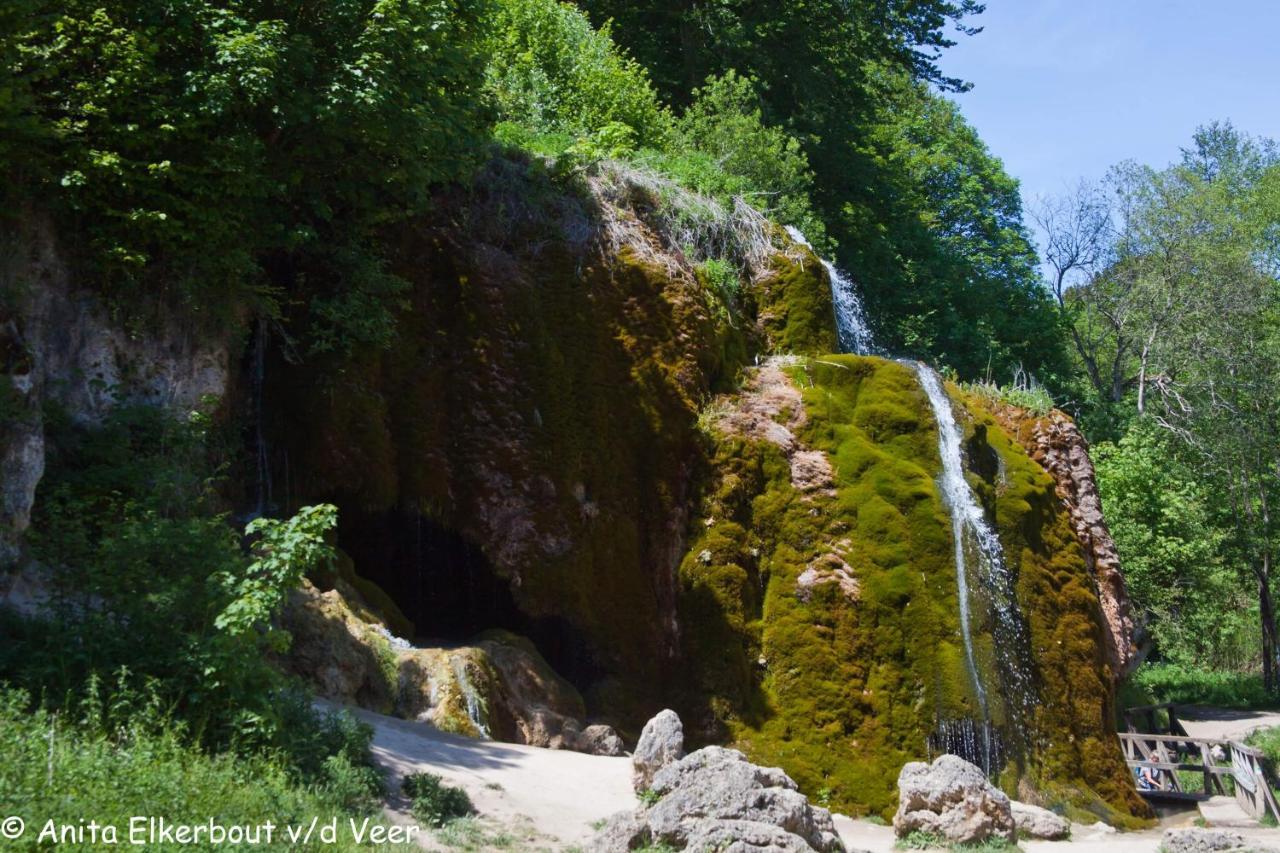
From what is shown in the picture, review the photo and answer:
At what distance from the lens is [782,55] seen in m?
27.4

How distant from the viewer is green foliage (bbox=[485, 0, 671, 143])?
20.6 m

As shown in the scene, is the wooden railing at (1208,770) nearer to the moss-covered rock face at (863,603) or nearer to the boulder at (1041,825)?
the moss-covered rock face at (863,603)

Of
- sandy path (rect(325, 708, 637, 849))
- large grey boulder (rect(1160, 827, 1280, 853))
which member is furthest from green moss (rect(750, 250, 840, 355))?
large grey boulder (rect(1160, 827, 1280, 853))

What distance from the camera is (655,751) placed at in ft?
33.4

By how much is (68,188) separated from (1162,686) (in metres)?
30.4

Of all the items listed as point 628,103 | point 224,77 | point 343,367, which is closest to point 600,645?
point 343,367

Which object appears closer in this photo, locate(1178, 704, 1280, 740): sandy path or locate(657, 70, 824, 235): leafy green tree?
locate(657, 70, 824, 235): leafy green tree

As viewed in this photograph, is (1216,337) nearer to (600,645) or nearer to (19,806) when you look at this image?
(600,645)

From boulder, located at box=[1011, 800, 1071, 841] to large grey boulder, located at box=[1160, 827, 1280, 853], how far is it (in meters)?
0.99

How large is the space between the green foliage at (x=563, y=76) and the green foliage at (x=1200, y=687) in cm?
1931

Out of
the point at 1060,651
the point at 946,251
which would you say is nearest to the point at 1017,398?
the point at 1060,651

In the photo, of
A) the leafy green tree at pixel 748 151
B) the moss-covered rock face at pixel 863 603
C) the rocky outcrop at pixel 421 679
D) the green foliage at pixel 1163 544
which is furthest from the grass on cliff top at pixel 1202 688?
the rocky outcrop at pixel 421 679

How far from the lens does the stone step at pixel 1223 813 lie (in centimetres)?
1566

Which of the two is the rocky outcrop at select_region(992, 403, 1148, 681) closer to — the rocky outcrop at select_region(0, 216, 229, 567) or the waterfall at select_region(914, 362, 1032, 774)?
the waterfall at select_region(914, 362, 1032, 774)
